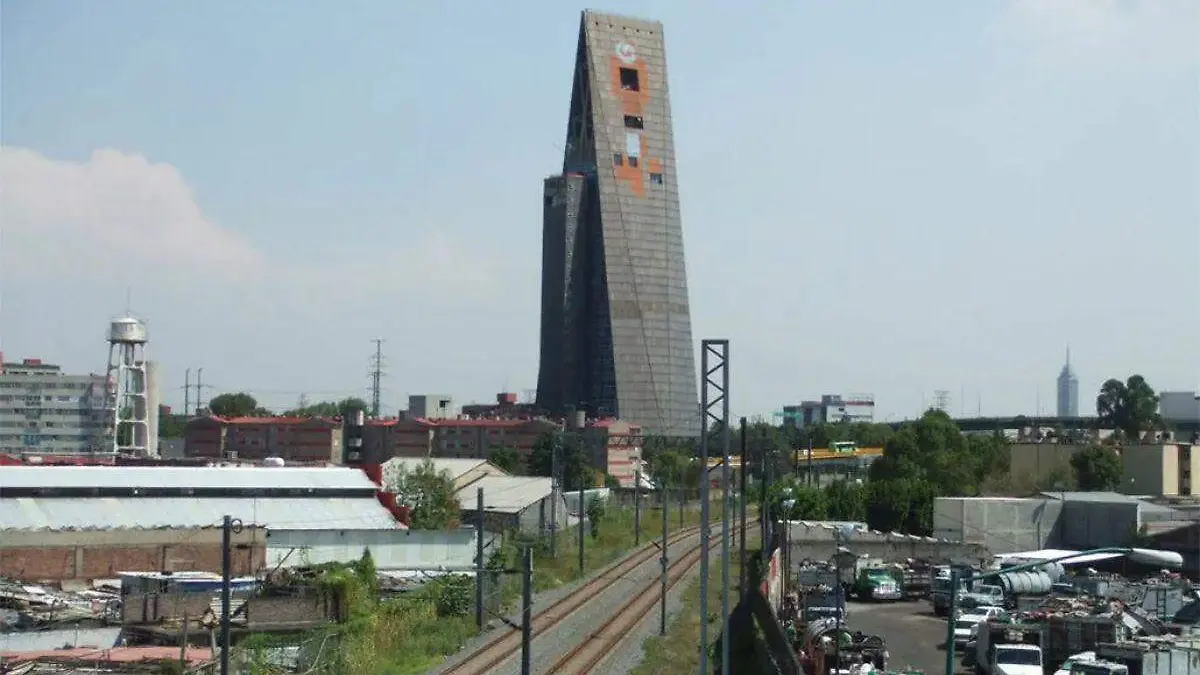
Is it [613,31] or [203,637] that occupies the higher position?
[613,31]

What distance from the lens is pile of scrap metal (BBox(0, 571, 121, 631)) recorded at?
134 ft

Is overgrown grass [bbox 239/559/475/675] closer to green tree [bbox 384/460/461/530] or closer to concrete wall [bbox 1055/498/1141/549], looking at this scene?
green tree [bbox 384/460/461/530]

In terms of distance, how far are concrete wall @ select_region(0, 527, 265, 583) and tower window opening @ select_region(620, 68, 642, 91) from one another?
110 meters

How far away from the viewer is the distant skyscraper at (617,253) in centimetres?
A: 15150

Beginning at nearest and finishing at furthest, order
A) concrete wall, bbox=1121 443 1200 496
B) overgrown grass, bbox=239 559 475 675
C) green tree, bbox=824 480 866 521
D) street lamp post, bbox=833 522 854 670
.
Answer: street lamp post, bbox=833 522 854 670, overgrown grass, bbox=239 559 475 675, green tree, bbox=824 480 866 521, concrete wall, bbox=1121 443 1200 496

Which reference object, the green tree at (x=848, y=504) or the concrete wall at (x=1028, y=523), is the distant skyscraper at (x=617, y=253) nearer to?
the green tree at (x=848, y=504)

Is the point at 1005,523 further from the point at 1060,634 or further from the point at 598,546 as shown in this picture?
the point at 1060,634

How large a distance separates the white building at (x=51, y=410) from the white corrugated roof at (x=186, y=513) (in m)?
100

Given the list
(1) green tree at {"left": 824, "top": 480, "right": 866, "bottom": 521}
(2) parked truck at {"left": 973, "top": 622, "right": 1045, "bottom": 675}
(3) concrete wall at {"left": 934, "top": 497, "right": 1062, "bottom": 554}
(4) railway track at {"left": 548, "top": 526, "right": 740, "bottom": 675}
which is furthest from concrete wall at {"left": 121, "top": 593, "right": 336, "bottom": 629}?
(1) green tree at {"left": 824, "top": 480, "right": 866, "bottom": 521}

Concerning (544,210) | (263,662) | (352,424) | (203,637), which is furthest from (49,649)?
(544,210)

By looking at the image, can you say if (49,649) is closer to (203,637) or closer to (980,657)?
(203,637)

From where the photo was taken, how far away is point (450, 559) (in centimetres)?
5869

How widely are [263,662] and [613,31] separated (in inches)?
5278

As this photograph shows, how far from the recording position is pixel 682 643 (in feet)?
130
